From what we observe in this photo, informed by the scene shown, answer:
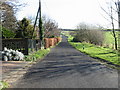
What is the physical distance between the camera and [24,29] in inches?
1716

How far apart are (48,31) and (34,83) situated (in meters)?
40.1

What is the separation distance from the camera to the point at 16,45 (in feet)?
62.5

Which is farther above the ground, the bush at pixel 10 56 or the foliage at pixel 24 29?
the foliage at pixel 24 29

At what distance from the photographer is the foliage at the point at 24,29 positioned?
42.2m

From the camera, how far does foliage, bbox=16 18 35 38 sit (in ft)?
138

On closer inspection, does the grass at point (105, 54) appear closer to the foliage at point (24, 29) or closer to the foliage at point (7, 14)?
the foliage at point (7, 14)

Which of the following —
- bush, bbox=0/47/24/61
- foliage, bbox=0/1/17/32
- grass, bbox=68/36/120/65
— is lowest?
grass, bbox=68/36/120/65

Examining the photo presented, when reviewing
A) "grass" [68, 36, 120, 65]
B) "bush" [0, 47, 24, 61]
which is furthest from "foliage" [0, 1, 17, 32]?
"grass" [68, 36, 120, 65]

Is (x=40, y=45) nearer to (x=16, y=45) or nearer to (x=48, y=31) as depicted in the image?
(x=16, y=45)

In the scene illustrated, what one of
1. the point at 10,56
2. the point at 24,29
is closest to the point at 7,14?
the point at 10,56

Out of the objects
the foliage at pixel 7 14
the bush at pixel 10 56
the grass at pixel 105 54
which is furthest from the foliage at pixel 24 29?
the bush at pixel 10 56

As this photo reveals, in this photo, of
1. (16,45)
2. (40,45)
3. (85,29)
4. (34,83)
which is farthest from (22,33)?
(34,83)

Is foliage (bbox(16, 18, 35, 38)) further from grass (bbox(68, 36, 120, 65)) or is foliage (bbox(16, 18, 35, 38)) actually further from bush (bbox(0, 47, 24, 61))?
bush (bbox(0, 47, 24, 61))

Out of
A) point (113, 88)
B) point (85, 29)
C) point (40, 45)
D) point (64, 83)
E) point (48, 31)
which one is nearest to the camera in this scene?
point (113, 88)
